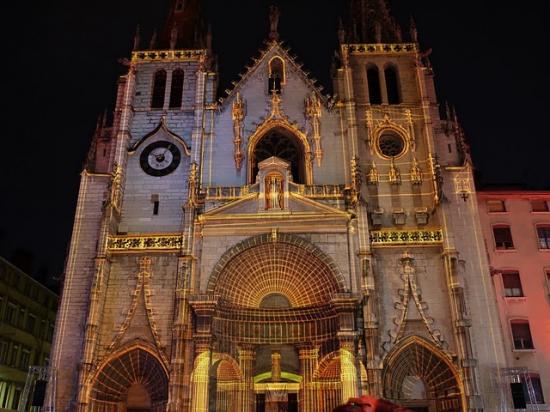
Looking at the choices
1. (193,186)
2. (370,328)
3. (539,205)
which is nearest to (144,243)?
(193,186)

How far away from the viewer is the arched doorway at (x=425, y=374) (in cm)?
2112

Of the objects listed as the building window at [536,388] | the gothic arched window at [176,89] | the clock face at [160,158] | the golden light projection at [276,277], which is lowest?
the building window at [536,388]

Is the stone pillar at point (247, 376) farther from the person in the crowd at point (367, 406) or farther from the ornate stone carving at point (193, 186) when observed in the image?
the person in the crowd at point (367, 406)

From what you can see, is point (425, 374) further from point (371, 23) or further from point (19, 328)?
point (19, 328)

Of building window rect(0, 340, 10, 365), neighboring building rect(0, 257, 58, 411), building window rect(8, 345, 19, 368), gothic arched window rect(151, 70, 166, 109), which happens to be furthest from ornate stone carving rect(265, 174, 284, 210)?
building window rect(8, 345, 19, 368)

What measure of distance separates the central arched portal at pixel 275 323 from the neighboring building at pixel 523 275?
8397 mm

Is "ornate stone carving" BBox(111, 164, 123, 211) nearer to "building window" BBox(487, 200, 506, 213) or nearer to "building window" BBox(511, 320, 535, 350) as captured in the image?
"building window" BBox(487, 200, 506, 213)

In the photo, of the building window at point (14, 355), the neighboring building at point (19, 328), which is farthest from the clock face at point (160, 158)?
the building window at point (14, 355)

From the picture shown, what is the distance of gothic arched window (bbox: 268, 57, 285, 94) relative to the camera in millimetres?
28453

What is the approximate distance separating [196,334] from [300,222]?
6.59 metres

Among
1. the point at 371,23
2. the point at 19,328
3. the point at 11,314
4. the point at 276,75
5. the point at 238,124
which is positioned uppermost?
the point at 371,23

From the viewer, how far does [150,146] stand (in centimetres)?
2744

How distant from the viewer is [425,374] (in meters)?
22.1

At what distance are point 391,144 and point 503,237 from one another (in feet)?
25.0
